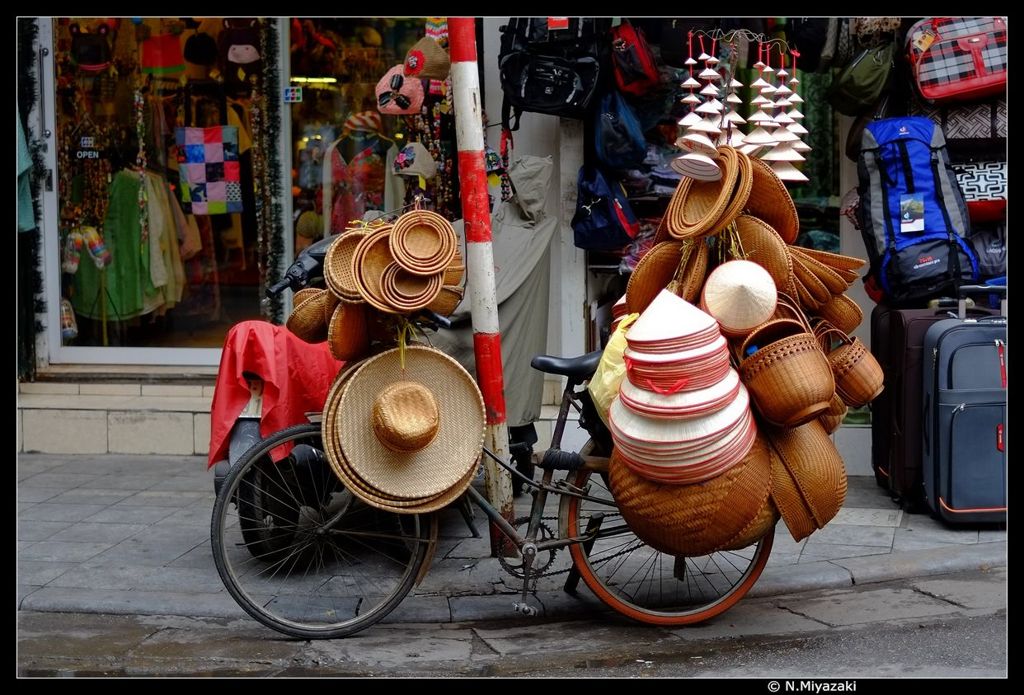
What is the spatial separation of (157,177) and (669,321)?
17.3 feet

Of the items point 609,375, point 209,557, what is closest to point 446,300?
point 609,375

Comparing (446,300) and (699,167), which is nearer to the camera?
(699,167)

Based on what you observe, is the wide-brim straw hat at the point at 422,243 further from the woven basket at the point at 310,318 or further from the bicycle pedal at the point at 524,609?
the bicycle pedal at the point at 524,609

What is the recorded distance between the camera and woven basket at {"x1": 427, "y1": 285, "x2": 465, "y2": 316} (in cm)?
463

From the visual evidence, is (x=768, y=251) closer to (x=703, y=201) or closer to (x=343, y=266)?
(x=703, y=201)

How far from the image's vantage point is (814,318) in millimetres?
4816

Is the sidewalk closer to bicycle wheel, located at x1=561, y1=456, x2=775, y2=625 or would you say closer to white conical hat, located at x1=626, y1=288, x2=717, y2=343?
bicycle wheel, located at x1=561, y1=456, x2=775, y2=625

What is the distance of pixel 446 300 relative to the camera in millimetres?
4656

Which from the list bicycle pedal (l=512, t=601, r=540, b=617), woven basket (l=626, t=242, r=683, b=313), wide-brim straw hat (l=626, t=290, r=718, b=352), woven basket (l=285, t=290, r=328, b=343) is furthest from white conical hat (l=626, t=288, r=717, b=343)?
woven basket (l=285, t=290, r=328, b=343)

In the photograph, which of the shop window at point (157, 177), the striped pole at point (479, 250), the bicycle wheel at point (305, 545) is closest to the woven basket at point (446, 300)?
the striped pole at point (479, 250)

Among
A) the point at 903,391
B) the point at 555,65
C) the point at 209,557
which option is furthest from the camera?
the point at 555,65

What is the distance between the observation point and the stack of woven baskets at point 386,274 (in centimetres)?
443

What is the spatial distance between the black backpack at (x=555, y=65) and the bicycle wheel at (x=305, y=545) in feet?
9.06

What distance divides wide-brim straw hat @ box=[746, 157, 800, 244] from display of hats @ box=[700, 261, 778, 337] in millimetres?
356
